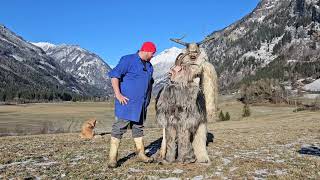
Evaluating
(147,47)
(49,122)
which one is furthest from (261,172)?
(49,122)

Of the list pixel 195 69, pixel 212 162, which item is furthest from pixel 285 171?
pixel 195 69

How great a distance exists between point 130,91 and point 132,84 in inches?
6.7

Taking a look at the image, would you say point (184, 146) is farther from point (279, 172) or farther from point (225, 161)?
point (279, 172)

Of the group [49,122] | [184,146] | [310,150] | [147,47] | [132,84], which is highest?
[147,47]

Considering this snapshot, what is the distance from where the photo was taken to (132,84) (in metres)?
11.0

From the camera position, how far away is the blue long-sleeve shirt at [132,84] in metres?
10.9

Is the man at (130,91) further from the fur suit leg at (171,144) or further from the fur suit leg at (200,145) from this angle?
the fur suit leg at (200,145)

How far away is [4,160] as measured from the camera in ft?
38.9

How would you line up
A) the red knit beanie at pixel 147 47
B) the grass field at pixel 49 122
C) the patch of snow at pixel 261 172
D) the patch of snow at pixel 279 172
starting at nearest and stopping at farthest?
the patch of snow at pixel 261 172, the patch of snow at pixel 279 172, the red knit beanie at pixel 147 47, the grass field at pixel 49 122

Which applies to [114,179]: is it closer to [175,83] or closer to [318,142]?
[175,83]

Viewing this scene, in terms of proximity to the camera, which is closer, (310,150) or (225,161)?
(225,161)

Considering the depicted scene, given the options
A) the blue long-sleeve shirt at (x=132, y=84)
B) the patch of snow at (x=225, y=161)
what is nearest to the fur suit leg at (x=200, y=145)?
the patch of snow at (x=225, y=161)

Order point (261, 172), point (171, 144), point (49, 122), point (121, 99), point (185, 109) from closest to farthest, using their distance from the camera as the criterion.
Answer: point (261, 172) → point (121, 99) → point (185, 109) → point (171, 144) → point (49, 122)

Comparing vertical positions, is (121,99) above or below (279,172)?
above
